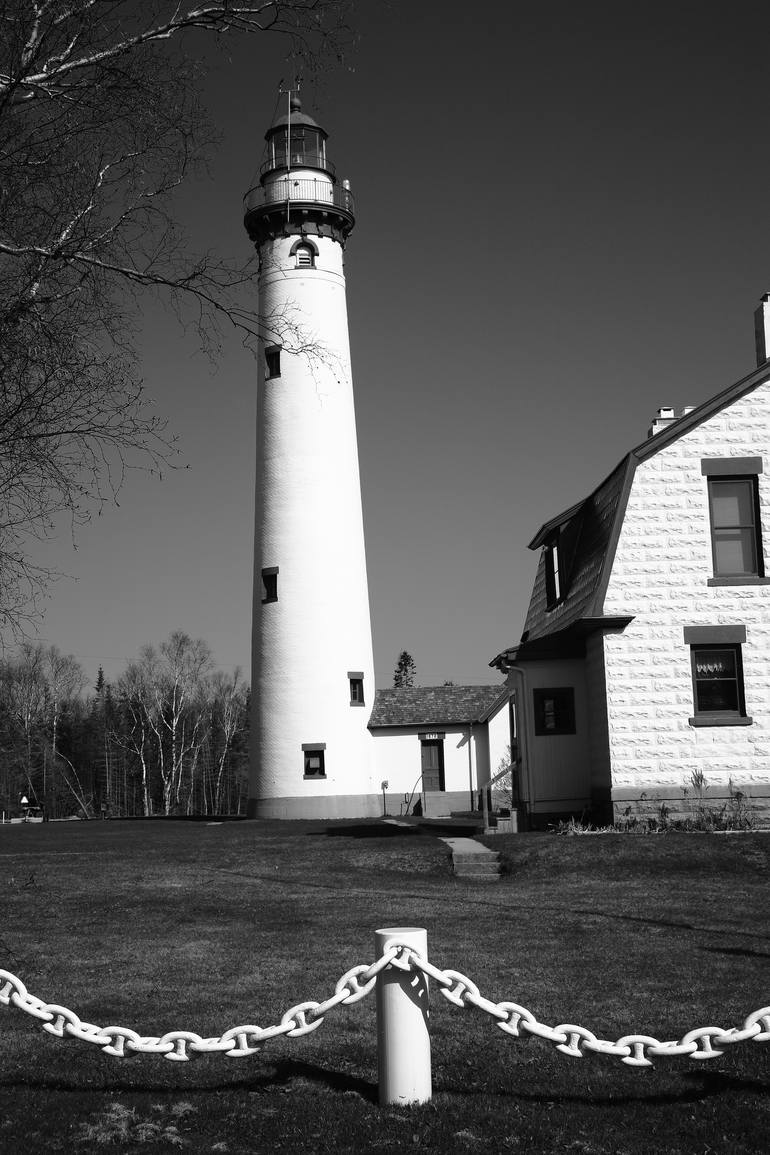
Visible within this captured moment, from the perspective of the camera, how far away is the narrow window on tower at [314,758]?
35.4m

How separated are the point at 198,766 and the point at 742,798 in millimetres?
65691

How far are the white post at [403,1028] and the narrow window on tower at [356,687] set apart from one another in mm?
30135

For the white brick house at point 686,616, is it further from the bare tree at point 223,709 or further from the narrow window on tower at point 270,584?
the bare tree at point 223,709

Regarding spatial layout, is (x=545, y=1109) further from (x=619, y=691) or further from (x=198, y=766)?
(x=198, y=766)

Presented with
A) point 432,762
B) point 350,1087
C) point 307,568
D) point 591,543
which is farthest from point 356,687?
point 350,1087

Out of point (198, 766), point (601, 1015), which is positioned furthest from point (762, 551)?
point (198, 766)

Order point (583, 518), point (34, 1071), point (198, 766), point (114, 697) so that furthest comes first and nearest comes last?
point (114, 697)
point (198, 766)
point (583, 518)
point (34, 1071)

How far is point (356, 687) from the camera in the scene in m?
36.6

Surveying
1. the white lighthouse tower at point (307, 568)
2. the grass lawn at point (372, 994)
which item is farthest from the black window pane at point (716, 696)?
the white lighthouse tower at point (307, 568)

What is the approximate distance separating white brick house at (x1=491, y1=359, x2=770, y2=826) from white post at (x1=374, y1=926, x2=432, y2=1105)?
14731 mm

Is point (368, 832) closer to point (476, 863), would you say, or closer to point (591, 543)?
point (476, 863)

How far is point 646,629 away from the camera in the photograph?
2044 centimetres

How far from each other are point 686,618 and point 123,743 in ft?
204

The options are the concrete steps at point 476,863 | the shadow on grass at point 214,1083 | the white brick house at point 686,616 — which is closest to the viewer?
the shadow on grass at point 214,1083
